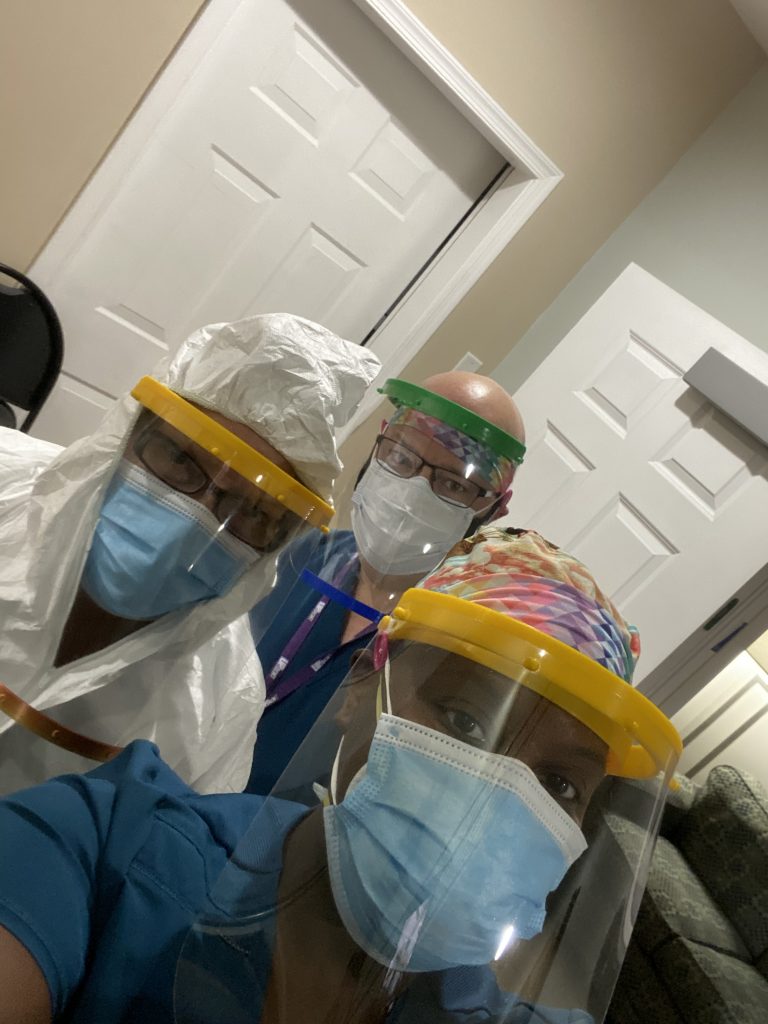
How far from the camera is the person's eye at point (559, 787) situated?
0.56 meters

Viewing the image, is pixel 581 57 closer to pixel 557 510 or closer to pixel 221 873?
pixel 557 510

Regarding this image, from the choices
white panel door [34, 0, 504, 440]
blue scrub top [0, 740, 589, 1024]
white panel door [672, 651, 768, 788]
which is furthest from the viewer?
white panel door [672, 651, 768, 788]

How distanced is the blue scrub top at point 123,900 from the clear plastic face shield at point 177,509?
35cm

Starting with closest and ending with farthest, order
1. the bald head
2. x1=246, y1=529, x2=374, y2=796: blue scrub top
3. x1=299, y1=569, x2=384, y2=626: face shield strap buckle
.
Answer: x1=246, y1=529, x2=374, y2=796: blue scrub top → x1=299, y1=569, x2=384, y2=626: face shield strap buckle → the bald head

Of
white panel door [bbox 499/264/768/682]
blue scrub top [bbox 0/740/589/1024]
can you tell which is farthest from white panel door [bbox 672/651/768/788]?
blue scrub top [bbox 0/740/589/1024]

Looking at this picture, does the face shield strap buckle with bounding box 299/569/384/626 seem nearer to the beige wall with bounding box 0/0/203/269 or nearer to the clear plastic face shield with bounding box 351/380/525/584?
the clear plastic face shield with bounding box 351/380/525/584

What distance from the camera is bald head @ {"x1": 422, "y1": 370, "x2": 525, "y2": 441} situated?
129cm

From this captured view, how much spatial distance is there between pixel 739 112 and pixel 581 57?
667 mm

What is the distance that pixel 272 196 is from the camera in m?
2.06

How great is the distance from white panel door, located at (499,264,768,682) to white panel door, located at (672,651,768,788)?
1.46 m

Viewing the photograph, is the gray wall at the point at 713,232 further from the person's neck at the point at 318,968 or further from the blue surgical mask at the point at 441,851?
the person's neck at the point at 318,968

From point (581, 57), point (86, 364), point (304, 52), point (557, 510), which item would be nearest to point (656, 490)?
point (557, 510)

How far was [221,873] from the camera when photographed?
1.84 ft

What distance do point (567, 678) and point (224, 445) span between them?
537 millimetres
